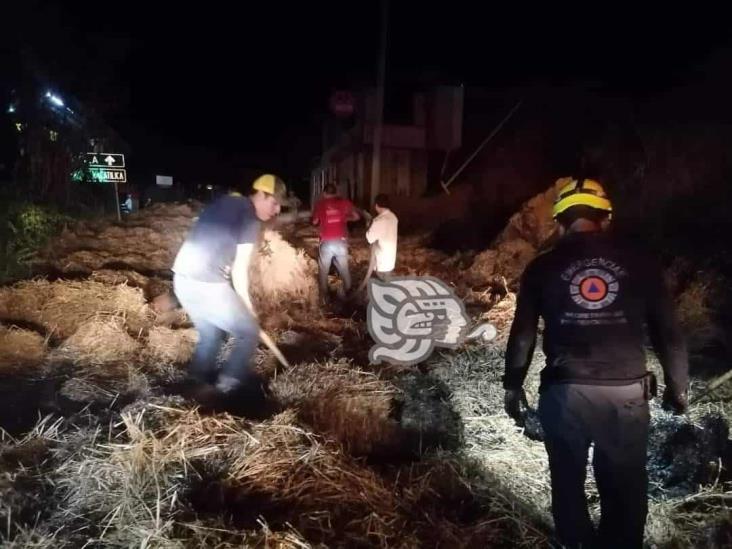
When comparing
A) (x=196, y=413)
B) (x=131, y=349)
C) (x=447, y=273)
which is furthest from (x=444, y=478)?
(x=447, y=273)

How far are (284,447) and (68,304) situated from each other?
402 cm

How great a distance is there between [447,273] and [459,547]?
270 inches

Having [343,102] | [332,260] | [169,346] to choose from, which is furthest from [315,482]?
[343,102]

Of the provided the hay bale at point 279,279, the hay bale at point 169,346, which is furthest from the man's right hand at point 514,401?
the hay bale at point 279,279

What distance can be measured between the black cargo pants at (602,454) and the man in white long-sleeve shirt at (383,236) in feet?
14.3

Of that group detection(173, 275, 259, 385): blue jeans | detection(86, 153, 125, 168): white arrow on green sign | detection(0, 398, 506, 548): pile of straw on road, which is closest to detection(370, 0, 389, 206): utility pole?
detection(86, 153, 125, 168): white arrow on green sign

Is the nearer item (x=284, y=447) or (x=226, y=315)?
(x=284, y=447)

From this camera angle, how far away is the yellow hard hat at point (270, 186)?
464 cm

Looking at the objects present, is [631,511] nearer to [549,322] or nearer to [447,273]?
[549,322]

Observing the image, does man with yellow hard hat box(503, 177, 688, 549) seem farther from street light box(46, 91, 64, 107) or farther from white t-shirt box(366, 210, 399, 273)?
street light box(46, 91, 64, 107)

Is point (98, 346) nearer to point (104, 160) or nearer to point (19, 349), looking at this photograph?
point (19, 349)

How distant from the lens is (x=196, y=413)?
3.81 m

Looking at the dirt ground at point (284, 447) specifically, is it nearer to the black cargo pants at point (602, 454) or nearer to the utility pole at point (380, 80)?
the black cargo pants at point (602, 454)

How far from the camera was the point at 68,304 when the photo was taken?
21.5 feet
